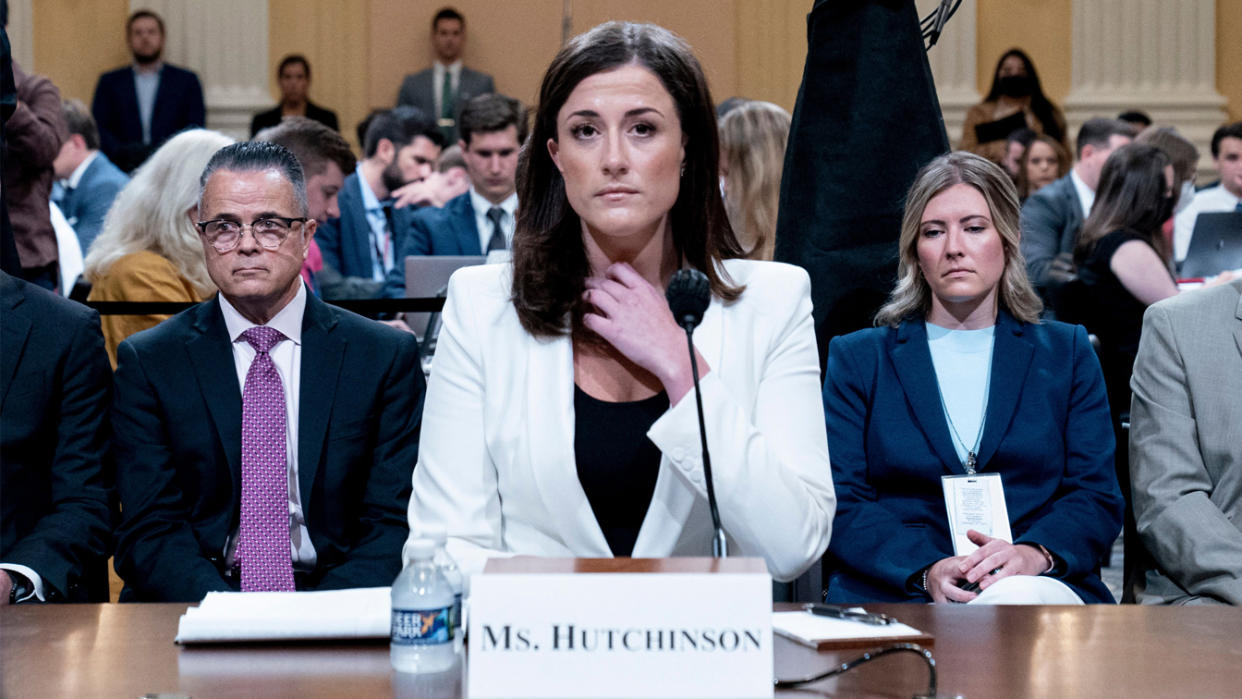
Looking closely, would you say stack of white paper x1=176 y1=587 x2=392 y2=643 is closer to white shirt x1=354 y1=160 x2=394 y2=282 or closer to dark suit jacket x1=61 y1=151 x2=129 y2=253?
white shirt x1=354 y1=160 x2=394 y2=282

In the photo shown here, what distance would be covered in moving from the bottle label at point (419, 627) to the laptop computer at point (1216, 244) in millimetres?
4494

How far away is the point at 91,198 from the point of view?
20.5 feet

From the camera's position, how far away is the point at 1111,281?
5.07m

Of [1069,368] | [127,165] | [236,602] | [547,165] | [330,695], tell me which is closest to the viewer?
[330,695]

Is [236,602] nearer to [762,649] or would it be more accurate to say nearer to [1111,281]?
[762,649]

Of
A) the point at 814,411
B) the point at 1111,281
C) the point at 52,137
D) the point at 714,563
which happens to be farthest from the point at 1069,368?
the point at 52,137

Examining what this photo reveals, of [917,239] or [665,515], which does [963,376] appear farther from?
[665,515]

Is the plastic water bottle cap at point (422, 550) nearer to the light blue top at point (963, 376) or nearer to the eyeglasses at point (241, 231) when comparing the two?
the eyeglasses at point (241, 231)

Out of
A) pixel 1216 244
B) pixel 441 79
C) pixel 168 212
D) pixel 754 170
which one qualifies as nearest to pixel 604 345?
pixel 168 212

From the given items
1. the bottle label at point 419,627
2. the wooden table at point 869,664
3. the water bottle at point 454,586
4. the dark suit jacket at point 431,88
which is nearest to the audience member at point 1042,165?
the dark suit jacket at point 431,88

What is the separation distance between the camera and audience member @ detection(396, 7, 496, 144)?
8945 mm

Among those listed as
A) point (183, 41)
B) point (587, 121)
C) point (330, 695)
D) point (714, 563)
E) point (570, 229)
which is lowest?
point (330, 695)

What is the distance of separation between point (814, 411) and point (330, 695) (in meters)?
0.90

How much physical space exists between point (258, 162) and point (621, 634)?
5.40 feet
